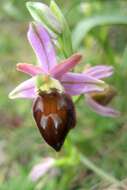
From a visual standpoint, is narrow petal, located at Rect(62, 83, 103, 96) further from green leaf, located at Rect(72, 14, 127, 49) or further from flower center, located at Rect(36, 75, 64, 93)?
green leaf, located at Rect(72, 14, 127, 49)

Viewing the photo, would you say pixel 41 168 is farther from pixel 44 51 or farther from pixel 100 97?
pixel 44 51

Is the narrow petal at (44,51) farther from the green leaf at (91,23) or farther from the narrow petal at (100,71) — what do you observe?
the green leaf at (91,23)

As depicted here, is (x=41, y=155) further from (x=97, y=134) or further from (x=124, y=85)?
(x=124, y=85)

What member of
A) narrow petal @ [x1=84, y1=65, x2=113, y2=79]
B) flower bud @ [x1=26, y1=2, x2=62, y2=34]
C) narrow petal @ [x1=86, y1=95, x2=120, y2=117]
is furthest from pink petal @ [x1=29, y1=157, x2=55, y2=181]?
flower bud @ [x1=26, y1=2, x2=62, y2=34]

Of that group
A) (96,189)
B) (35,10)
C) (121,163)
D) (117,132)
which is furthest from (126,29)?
(35,10)

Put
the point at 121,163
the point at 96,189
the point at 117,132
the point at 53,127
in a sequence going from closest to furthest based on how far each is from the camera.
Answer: the point at 53,127, the point at 96,189, the point at 121,163, the point at 117,132

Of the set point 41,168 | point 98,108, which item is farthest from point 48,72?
point 41,168

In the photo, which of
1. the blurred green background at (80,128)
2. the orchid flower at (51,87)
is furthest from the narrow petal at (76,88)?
the blurred green background at (80,128)
